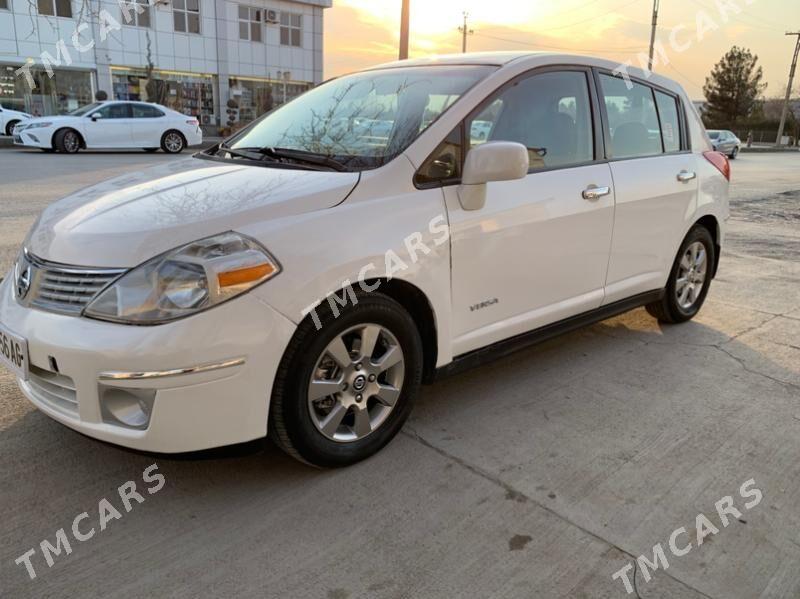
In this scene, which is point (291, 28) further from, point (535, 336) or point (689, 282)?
point (535, 336)

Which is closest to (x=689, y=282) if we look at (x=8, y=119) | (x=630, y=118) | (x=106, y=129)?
(x=630, y=118)

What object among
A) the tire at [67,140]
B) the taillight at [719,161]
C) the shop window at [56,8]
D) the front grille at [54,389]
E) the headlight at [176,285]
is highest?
the shop window at [56,8]

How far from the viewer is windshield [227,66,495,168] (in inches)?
121

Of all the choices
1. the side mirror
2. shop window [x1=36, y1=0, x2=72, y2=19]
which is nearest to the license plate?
the side mirror

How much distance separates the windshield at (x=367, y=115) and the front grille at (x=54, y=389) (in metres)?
1.44

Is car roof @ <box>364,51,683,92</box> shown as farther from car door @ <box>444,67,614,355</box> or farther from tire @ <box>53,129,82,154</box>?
tire @ <box>53,129,82,154</box>

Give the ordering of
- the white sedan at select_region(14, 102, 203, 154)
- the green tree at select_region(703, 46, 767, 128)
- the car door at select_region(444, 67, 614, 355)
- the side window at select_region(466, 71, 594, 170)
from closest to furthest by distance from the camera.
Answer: the car door at select_region(444, 67, 614, 355) → the side window at select_region(466, 71, 594, 170) → the white sedan at select_region(14, 102, 203, 154) → the green tree at select_region(703, 46, 767, 128)

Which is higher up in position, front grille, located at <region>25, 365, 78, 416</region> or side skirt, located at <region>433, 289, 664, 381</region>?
front grille, located at <region>25, 365, 78, 416</region>

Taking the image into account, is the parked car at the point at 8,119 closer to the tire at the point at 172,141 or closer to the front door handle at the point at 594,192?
the tire at the point at 172,141

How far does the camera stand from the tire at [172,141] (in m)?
19.1

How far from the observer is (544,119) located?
11.5 feet

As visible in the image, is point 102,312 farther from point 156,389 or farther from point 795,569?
point 795,569

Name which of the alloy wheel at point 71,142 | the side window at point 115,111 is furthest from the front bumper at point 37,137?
the side window at point 115,111

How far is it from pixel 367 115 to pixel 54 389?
6.28ft
